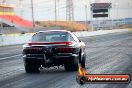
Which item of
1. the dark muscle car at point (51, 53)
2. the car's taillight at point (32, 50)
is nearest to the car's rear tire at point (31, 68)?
the dark muscle car at point (51, 53)

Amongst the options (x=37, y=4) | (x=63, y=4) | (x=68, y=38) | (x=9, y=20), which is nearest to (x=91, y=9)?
(x=63, y=4)

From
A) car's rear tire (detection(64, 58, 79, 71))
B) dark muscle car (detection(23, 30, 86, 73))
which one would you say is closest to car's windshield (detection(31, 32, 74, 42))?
dark muscle car (detection(23, 30, 86, 73))

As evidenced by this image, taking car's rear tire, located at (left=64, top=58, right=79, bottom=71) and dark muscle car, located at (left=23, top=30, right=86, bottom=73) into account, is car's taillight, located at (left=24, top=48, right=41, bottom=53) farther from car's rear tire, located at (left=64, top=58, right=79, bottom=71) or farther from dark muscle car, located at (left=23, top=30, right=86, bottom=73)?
car's rear tire, located at (left=64, top=58, right=79, bottom=71)

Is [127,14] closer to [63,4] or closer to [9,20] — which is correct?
[63,4]

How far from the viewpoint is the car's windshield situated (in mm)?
12961

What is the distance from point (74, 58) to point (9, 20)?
83.7m

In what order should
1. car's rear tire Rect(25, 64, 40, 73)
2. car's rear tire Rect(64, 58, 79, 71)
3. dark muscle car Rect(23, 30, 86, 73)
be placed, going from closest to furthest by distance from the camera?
dark muscle car Rect(23, 30, 86, 73) < car's rear tire Rect(64, 58, 79, 71) < car's rear tire Rect(25, 64, 40, 73)

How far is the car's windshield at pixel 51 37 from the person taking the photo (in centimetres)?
1296

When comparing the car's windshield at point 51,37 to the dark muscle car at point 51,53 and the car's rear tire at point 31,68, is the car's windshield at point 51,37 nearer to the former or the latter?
the dark muscle car at point 51,53

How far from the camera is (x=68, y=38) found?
13102 millimetres

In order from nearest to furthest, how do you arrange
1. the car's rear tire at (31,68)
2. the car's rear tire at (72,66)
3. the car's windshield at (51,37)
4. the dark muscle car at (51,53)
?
the dark muscle car at (51,53) < the car's rear tire at (72,66) < the car's rear tire at (31,68) < the car's windshield at (51,37)

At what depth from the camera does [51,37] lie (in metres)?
13.1

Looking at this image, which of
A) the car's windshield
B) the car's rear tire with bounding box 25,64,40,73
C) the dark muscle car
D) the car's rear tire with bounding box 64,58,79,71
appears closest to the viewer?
the dark muscle car

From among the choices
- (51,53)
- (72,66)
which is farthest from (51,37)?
(72,66)
